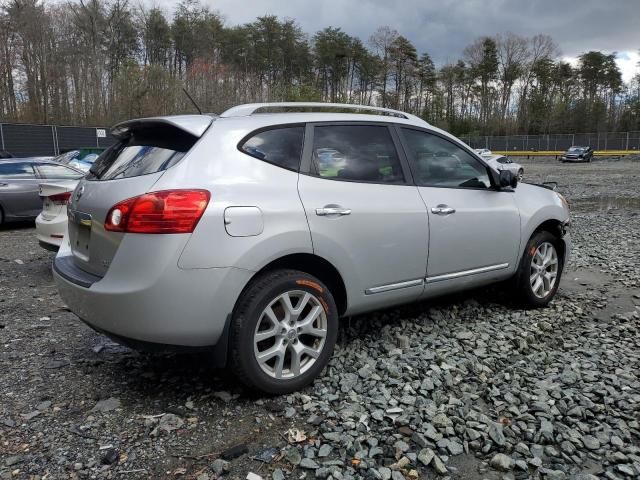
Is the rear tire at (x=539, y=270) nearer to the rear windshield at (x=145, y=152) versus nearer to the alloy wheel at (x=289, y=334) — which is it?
the alloy wheel at (x=289, y=334)

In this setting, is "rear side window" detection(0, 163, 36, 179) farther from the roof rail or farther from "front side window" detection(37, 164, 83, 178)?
the roof rail

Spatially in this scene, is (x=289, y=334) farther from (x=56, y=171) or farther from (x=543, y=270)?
(x=56, y=171)

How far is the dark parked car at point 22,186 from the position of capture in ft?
35.0

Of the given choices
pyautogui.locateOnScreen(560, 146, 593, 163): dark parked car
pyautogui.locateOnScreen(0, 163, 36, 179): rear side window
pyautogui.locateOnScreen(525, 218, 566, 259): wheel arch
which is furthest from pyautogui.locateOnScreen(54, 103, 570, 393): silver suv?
pyautogui.locateOnScreen(560, 146, 593, 163): dark parked car

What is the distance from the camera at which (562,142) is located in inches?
2559

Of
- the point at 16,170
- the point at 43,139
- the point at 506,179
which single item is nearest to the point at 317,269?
the point at 506,179

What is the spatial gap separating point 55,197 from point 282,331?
4.59 metres

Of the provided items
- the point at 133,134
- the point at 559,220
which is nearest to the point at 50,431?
the point at 133,134

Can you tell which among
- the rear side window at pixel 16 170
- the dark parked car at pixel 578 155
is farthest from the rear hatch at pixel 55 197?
the dark parked car at pixel 578 155

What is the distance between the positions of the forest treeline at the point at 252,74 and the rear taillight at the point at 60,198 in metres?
29.9

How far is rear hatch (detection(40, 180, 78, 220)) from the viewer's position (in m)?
6.39

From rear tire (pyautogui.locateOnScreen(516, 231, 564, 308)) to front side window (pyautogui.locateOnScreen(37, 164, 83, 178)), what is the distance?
370 inches

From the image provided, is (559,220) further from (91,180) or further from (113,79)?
(113,79)

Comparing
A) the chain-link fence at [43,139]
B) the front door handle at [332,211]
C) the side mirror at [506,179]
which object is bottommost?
the front door handle at [332,211]
